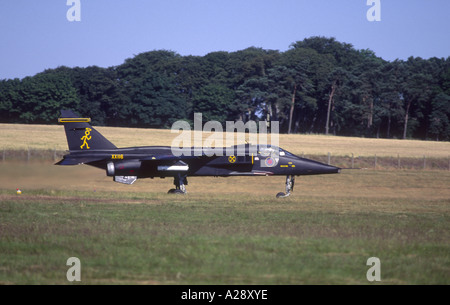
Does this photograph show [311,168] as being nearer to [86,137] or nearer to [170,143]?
[86,137]

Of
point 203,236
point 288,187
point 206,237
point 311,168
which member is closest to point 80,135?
point 288,187

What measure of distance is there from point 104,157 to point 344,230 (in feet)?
40.9

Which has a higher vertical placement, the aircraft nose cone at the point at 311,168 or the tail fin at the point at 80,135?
the tail fin at the point at 80,135

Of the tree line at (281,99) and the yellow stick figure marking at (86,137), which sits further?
the tree line at (281,99)

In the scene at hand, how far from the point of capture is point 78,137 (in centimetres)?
2422

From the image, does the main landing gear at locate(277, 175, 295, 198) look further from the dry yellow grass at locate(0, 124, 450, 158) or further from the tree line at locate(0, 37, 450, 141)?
the tree line at locate(0, 37, 450, 141)

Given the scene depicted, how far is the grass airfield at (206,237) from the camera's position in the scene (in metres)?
9.66

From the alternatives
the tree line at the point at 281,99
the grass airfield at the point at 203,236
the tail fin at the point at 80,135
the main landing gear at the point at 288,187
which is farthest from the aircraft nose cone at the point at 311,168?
the tree line at the point at 281,99

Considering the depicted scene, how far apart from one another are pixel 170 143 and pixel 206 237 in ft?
144

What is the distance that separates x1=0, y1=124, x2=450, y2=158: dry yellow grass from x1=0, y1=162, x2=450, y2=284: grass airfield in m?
27.9

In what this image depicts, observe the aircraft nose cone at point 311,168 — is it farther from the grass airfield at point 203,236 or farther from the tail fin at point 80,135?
the tail fin at point 80,135

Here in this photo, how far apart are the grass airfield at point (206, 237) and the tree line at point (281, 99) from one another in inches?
2397
